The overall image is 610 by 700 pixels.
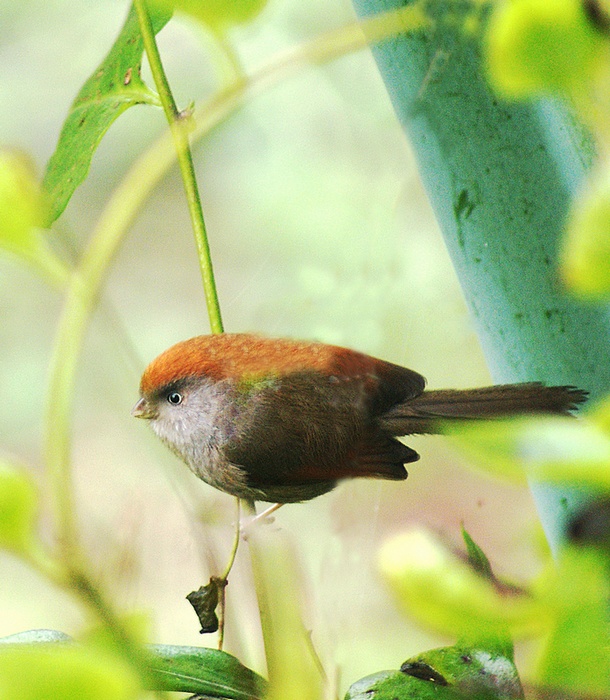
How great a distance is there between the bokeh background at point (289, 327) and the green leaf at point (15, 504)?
0.08m

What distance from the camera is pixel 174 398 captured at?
465 mm

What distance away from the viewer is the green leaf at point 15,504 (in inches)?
4.7

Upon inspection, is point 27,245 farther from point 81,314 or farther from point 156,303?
point 156,303

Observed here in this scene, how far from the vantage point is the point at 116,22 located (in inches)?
26.1

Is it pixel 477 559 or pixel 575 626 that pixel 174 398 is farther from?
pixel 575 626

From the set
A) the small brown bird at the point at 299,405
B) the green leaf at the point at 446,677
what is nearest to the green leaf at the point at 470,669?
the green leaf at the point at 446,677

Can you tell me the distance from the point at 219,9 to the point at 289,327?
0.25 m

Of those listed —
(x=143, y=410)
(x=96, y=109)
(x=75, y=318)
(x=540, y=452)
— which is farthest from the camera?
(x=143, y=410)

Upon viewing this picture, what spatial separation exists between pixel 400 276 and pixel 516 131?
0.35ft

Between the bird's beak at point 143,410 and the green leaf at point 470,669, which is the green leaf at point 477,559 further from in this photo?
the bird's beak at point 143,410

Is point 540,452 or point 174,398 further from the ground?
point 174,398

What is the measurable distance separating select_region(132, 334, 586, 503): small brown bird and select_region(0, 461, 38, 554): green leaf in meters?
0.25

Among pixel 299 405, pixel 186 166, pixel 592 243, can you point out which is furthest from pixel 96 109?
pixel 592 243

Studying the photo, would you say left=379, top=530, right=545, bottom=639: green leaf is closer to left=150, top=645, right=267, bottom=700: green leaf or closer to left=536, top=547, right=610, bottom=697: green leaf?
left=536, top=547, right=610, bottom=697: green leaf
